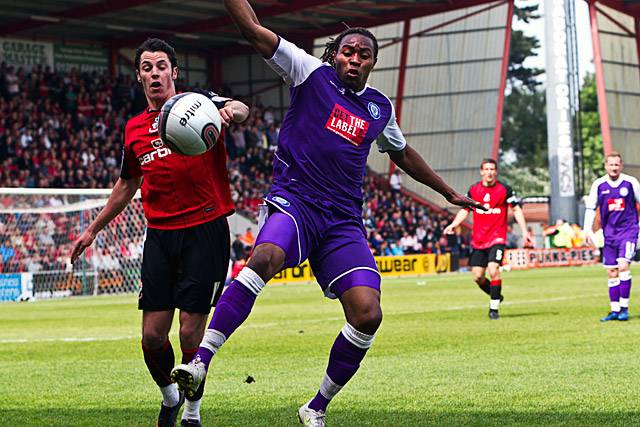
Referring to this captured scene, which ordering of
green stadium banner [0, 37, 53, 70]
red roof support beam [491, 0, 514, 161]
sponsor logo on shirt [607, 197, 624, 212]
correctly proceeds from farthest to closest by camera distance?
red roof support beam [491, 0, 514, 161] < green stadium banner [0, 37, 53, 70] < sponsor logo on shirt [607, 197, 624, 212]

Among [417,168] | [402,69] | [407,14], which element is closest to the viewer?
[417,168]

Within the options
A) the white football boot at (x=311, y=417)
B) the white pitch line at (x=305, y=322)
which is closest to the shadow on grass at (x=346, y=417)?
the white football boot at (x=311, y=417)

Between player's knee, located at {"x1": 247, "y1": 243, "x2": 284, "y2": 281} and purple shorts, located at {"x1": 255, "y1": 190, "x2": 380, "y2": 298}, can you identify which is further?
purple shorts, located at {"x1": 255, "y1": 190, "x2": 380, "y2": 298}

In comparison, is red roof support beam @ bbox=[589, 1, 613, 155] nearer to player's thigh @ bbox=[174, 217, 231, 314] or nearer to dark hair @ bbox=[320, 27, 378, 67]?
dark hair @ bbox=[320, 27, 378, 67]

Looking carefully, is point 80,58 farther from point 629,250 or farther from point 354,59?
point 354,59

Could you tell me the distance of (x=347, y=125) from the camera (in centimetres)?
705

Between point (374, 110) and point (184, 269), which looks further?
point (374, 110)

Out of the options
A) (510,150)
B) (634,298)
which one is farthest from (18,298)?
(510,150)

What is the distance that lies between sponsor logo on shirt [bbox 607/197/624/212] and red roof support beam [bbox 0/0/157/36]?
27.1 meters

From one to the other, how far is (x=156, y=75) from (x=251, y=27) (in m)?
0.80

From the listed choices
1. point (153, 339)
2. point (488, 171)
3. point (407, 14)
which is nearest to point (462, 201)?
point (153, 339)

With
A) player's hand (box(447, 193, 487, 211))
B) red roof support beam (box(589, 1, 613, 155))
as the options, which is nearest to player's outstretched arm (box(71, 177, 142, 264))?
player's hand (box(447, 193, 487, 211))

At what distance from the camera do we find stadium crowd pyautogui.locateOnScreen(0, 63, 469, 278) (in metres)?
30.1

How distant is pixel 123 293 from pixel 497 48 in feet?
86.1
